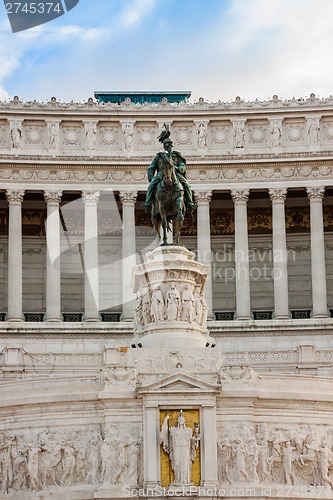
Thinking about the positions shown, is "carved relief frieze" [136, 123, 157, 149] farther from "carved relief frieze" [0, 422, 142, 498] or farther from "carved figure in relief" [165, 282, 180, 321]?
"carved relief frieze" [0, 422, 142, 498]

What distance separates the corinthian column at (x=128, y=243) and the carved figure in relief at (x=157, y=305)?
80.3 ft

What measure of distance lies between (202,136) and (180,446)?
3600 centimetres

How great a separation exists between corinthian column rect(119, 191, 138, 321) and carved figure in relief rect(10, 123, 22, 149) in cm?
593

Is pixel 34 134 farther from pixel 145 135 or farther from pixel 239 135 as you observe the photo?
pixel 239 135

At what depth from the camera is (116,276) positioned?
7731 centimetres

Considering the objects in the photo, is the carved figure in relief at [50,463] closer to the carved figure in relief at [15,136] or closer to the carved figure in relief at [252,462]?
the carved figure in relief at [252,462]

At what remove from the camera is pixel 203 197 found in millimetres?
74812

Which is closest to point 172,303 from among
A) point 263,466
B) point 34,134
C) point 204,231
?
point 263,466

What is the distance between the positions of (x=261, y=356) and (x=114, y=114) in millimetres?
19932

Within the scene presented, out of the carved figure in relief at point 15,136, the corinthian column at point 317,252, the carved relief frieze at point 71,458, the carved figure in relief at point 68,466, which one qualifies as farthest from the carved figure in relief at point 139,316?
the carved figure in relief at point 15,136

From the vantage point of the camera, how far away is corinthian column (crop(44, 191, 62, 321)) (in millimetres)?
72312

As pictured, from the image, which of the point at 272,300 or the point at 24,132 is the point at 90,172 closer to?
the point at 24,132

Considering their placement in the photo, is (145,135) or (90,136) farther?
(145,135)

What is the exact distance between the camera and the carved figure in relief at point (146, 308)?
1893 inches
